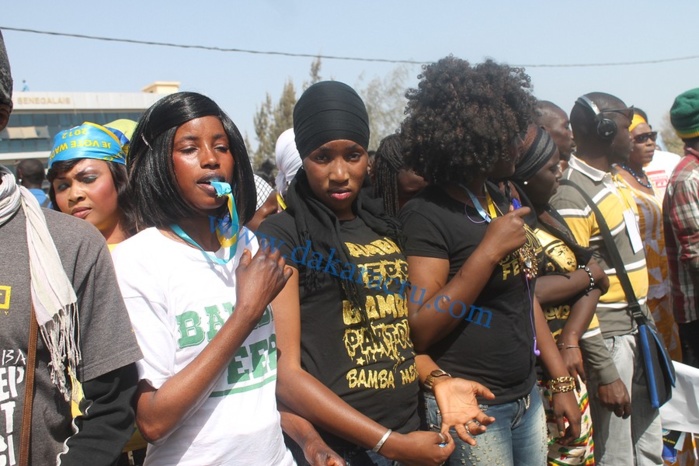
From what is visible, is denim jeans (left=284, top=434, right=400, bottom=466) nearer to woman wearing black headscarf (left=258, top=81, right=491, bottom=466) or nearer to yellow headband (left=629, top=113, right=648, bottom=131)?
woman wearing black headscarf (left=258, top=81, right=491, bottom=466)

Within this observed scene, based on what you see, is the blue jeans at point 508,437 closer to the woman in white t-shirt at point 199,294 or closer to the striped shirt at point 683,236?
the woman in white t-shirt at point 199,294

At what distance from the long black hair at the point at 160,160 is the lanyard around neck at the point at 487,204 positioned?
1.21 metres

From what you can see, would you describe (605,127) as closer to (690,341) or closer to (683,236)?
(683,236)

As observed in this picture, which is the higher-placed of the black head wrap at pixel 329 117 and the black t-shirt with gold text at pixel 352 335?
the black head wrap at pixel 329 117

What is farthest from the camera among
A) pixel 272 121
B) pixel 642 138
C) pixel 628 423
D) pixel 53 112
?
pixel 53 112

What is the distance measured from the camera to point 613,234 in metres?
3.59

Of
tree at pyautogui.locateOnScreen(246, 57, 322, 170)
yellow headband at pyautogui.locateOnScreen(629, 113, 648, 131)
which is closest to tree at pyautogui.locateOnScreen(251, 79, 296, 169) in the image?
tree at pyautogui.locateOnScreen(246, 57, 322, 170)

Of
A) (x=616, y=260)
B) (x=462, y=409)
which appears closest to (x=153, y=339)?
(x=462, y=409)

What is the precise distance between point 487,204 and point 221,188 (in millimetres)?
1360

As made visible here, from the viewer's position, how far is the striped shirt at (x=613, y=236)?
11.6ft

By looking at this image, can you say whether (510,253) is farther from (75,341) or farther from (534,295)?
(75,341)

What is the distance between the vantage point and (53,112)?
4391 cm

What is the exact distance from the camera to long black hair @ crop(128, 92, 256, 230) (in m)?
1.93

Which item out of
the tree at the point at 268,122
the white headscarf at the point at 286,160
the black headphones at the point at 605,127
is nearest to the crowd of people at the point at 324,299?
the black headphones at the point at 605,127
